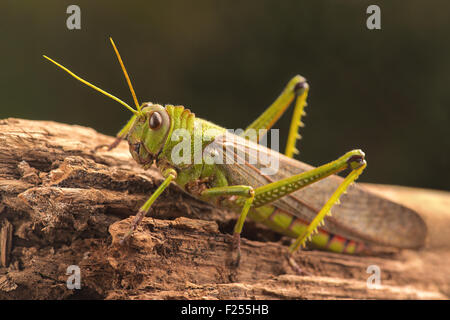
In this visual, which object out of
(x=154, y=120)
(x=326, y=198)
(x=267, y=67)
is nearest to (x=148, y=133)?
(x=154, y=120)

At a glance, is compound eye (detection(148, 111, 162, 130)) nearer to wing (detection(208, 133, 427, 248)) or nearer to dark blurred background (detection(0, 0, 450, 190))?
wing (detection(208, 133, 427, 248))

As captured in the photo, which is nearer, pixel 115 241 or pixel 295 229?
pixel 115 241

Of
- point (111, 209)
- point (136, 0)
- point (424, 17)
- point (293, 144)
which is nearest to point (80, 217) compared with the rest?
point (111, 209)

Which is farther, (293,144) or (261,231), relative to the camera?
(293,144)

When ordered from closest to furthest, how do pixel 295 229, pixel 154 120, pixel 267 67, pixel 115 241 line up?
pixel 115 241
pixel 154 120
pixel 295 229
pixel 267 67

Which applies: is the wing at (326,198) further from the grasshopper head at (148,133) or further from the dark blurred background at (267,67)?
the dark blurred background at (267,67)

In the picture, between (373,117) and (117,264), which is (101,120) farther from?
(373,117)

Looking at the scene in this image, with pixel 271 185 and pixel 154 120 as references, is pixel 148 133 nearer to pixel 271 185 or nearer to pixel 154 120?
pixel 154 120
